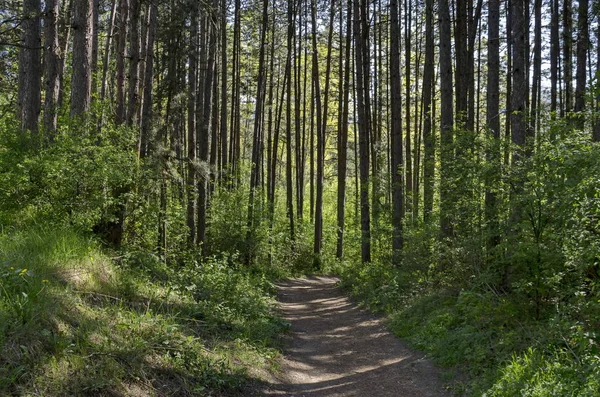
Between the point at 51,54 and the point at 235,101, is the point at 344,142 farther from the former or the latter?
the point at 51,54

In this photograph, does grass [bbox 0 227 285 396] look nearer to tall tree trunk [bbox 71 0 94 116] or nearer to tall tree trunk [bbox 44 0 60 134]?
tall tree trunk [bbox 71 0 94 116]

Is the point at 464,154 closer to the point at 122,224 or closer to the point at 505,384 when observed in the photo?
the point at 505,384

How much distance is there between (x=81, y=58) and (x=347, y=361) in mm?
7425

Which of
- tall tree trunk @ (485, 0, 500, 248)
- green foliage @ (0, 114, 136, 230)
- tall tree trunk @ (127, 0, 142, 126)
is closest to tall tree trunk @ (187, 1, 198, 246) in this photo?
tall tree trunk @ (127, 0, 142, 126)

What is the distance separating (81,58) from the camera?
8.34 metres

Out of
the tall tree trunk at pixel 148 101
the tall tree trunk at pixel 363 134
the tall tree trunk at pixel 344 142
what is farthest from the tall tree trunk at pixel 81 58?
the tall tree trunk at pixel 344 142

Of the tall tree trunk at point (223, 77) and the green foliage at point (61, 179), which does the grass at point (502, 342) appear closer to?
the green foliage at point (61, 179)

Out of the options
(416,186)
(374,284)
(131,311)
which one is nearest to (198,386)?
(131,311)

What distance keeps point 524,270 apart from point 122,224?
7.19m

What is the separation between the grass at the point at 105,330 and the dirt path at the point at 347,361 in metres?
0.57

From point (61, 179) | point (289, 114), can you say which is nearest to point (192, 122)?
point (61, 179)

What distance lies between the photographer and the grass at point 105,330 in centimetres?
382

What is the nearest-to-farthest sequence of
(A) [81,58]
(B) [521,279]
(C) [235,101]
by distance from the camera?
(B) [521,279], (A) [81,58], (C) [235,101]

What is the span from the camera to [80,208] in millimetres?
7012
